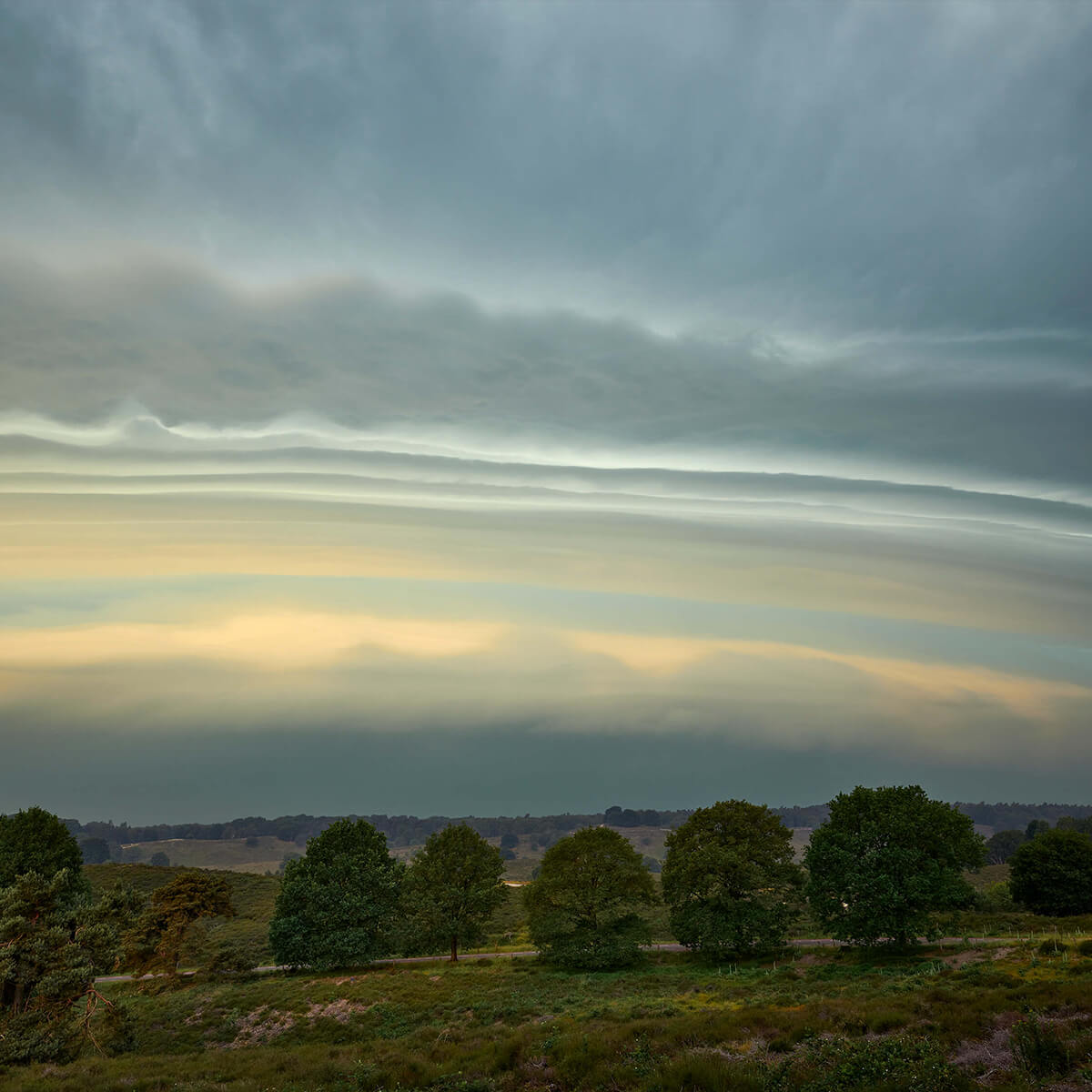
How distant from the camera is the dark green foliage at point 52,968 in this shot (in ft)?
116

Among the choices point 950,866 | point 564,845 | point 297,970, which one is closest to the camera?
point 950,866

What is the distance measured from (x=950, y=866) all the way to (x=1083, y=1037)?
129 feet

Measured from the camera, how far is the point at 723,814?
2596 inches

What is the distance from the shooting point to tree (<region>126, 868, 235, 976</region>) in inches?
2352

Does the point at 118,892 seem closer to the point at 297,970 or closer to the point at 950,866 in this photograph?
the point at 297,970

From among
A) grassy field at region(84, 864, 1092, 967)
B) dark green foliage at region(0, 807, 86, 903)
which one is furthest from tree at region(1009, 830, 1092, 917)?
dark green foliage at region(0, 807, 86, 903)

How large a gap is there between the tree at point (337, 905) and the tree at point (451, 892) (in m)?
3.09

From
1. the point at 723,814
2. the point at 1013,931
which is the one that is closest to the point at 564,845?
the point at 723,814

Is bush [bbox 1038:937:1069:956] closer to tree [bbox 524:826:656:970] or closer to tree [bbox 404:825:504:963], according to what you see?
tree [bbox 524:826:656:970]

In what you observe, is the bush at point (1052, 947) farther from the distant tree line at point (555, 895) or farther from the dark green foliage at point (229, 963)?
the dark green foliage at point (229, 963)

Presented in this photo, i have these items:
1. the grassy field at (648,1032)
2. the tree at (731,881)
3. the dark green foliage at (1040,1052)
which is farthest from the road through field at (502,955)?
the dark green foliage at (1040,1052)

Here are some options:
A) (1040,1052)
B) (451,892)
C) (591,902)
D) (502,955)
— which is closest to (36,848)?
(451,892)

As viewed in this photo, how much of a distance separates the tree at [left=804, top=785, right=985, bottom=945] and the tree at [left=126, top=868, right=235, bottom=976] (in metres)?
55.2

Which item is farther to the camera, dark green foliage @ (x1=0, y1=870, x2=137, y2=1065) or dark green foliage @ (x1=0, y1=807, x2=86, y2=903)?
dark green foliage @ (x1=0, y1=807, x2=86, y2=903)
